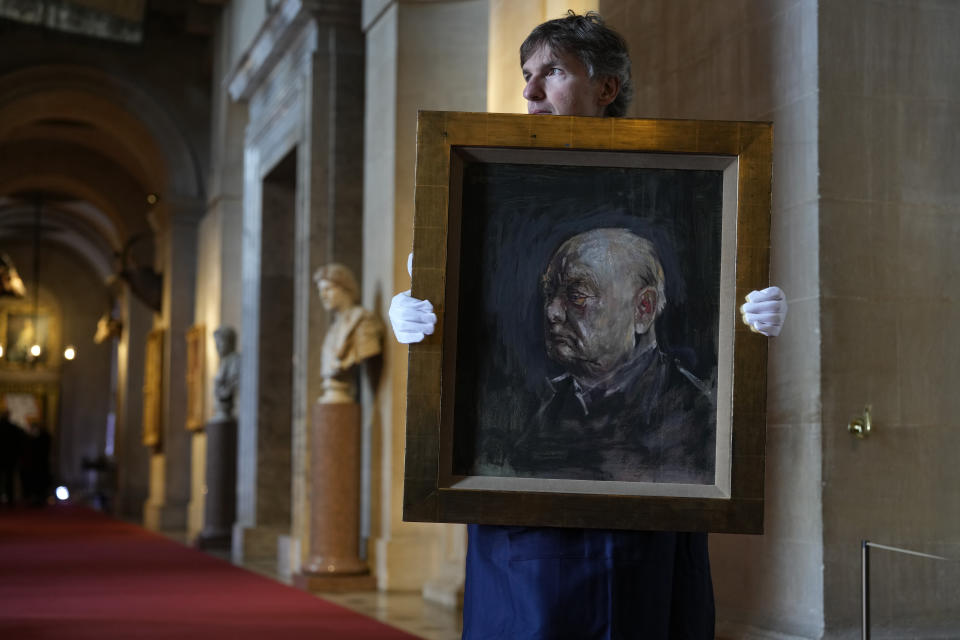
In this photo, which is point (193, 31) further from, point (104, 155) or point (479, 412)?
point (479, 412)

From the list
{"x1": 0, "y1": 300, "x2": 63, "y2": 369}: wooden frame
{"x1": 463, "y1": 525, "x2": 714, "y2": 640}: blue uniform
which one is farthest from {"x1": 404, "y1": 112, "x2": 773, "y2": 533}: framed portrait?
{"x1": 0, "y1": 300, "x2": 63, "y2": 369}: wooden frame

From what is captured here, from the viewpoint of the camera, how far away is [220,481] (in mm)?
14359

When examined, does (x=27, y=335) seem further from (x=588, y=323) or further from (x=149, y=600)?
(x=588, y=323)

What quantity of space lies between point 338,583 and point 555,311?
269 inches

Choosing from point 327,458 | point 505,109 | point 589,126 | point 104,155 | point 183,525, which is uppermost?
point 104,155

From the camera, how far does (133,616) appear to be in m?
7.82

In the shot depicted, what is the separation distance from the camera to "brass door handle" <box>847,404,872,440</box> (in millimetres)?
4773

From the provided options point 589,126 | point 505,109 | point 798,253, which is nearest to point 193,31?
point 505,109

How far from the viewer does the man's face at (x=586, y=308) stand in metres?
2.70

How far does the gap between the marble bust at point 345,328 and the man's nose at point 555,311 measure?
6.61 meters

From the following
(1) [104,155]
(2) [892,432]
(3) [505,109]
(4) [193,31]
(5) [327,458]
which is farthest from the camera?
(1) [104,155]

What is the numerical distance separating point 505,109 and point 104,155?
18.8 meters

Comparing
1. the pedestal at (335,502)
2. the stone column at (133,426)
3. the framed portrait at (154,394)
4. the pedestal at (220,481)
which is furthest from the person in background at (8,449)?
the pedestal at (335,502)

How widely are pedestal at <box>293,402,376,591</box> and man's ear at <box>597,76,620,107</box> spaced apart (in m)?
6.72
